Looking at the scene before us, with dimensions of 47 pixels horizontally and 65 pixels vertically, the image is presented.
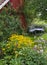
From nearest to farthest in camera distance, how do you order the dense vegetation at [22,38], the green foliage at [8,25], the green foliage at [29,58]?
1. the green foliage at [29,58]
2. the dense vegetation at [22,38]
3. the green foliage at [8,25]

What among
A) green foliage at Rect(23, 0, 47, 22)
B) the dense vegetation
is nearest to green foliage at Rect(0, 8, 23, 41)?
the dense vegetation

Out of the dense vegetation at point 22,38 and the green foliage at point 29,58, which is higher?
the green foliage at point 29,58

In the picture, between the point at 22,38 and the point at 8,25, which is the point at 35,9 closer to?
the point at 8,25

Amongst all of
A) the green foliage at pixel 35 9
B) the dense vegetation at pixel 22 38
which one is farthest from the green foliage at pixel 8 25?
the green foliage at pixel 35 9

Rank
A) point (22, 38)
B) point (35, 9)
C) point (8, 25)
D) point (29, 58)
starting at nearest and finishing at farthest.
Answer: point (29, 58), point (22, 38), point (8, 25), point (35, 9)

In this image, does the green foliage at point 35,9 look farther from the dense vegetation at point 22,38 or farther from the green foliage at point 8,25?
the green foliage at point 8,25

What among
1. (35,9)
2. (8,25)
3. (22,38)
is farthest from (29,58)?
(35,9)

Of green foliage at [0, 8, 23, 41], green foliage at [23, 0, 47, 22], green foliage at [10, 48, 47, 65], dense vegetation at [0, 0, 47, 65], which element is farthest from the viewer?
green foliage at [23, 0, 47, 22]

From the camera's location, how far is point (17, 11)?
15602mm

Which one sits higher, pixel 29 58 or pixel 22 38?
pixel 29 58

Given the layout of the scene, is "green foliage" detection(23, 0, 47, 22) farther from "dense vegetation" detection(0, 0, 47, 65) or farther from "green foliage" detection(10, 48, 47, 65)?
"green foliage" detection(10, 48, 47, 65)

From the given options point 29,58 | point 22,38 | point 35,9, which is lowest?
point 35,9

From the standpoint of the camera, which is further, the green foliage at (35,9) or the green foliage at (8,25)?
the green foliage at (35,9)

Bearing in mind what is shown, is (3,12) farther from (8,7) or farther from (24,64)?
(24,64)
